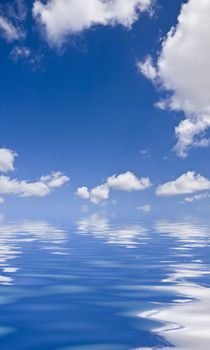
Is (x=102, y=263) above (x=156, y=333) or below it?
above

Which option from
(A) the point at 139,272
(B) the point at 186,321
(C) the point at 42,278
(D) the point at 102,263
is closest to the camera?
(B) the point at 186,321

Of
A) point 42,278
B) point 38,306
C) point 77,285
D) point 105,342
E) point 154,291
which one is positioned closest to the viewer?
point 105,342

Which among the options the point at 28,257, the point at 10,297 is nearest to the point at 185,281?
the point at 10,297

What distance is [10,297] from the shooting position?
32.6 feet

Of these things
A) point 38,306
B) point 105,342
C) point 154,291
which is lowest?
point 105,342

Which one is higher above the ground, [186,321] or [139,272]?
[139,272]

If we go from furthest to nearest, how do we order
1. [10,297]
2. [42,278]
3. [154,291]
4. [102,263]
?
[102,263]
[42,278]
[154,291]
[10,297]

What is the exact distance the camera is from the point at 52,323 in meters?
7.70

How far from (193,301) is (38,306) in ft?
11.8

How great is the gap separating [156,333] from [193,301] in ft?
9.15

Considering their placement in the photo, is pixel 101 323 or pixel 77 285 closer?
pixel 101 323

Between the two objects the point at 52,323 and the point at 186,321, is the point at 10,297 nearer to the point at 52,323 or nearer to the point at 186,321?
the point at 52,323

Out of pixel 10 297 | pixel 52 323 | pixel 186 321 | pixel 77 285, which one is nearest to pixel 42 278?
pixel 77 285

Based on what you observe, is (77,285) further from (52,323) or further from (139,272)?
(52,323)
